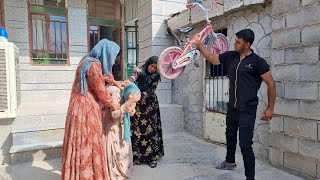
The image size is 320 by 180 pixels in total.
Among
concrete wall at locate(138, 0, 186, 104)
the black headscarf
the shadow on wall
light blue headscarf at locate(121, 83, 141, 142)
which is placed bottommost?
the shadow on wall

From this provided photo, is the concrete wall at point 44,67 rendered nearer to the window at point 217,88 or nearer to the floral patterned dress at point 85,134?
the window at point 217,88

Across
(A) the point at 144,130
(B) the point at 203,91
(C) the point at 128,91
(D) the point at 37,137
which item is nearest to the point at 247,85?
(C) the point at 128,91

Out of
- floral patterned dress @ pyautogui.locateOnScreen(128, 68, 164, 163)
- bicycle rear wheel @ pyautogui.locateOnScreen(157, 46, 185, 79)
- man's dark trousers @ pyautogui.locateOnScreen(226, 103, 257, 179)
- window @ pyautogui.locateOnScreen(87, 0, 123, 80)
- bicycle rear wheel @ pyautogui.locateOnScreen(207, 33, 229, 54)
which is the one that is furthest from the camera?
window @ pyautogui.locateOnScreen(87, 0, 123, 80)

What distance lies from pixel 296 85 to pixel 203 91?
207 cm

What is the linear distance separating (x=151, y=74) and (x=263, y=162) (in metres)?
2.02

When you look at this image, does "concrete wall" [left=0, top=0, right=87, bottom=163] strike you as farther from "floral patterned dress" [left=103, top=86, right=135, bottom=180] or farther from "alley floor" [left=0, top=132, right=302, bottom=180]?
"floral patterned dress" [left=103, top=86, right=135, bottom=180]

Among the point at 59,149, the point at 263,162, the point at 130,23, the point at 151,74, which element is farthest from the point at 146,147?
the point at 130,23

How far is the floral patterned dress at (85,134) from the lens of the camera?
97.0 inches

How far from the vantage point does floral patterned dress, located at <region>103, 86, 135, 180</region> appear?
2.87 m

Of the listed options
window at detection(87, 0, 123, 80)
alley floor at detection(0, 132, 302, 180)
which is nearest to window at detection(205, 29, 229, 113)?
alley floor at detection(0, 132, 302, 180)

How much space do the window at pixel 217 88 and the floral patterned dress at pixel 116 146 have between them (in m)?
2.18

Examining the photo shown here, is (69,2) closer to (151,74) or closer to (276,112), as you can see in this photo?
(151,74)

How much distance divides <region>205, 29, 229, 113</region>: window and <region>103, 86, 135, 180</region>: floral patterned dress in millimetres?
2185

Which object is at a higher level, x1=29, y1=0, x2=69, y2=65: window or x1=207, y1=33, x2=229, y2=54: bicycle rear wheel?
x1=29, y1=0, x2=69, y2=65: window
